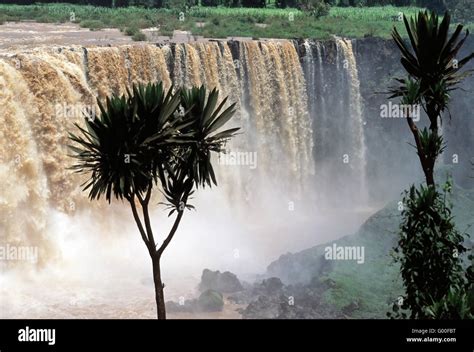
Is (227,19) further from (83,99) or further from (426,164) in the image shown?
(426,164)

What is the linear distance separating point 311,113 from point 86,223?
16.9 m

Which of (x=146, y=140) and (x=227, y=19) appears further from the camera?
(x=227, y=19)

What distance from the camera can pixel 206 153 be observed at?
16.4 metres

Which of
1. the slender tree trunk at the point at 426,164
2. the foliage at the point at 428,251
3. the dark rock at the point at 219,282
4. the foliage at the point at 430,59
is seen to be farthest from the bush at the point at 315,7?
the foliage at the point at 428,251

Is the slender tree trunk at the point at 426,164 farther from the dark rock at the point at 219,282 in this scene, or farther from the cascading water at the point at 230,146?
the dark rock at the point at 219,282

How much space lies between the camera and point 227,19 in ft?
187

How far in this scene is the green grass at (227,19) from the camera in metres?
49.2

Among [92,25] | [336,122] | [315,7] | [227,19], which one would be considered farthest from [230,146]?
[315,7]

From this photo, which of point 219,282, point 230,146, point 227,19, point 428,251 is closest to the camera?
point 428,251
